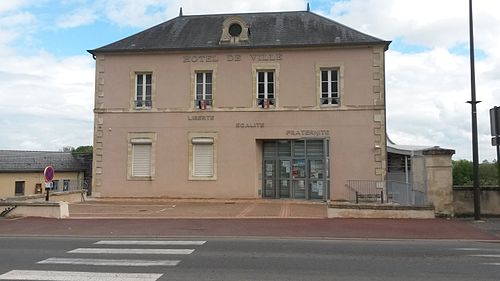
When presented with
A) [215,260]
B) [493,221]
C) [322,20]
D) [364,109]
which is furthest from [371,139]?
[215,260]

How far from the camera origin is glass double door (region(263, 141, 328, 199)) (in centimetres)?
2272

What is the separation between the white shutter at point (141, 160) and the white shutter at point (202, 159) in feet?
7.31

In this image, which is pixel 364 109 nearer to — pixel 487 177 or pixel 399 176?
pixel 399 176

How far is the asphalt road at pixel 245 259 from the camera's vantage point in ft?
23.7

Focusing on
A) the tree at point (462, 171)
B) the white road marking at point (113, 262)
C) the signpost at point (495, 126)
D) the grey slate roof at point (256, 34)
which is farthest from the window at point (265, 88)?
the tree at point (462, 171)

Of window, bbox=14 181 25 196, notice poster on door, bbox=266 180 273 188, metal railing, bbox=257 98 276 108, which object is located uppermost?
metal railing, bbox=257 98 276 108

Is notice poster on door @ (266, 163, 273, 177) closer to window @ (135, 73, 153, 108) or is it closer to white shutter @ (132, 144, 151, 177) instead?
white shutter @ (132, 144, 151, 177)

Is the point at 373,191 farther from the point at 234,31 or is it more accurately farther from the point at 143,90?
the point at 143,90

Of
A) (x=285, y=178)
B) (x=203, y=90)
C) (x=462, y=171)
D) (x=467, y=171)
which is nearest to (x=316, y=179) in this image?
(x=285, y=178)

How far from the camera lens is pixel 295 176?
23031mm

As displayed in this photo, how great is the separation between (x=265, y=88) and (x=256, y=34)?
9.53 ft

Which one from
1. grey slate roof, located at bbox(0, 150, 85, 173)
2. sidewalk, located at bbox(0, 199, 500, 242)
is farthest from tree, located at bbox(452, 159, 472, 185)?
grey slate roof, located at bbox(0, 150, 85, 173)

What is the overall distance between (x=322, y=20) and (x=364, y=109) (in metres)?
5.29

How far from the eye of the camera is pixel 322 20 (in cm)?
2461
